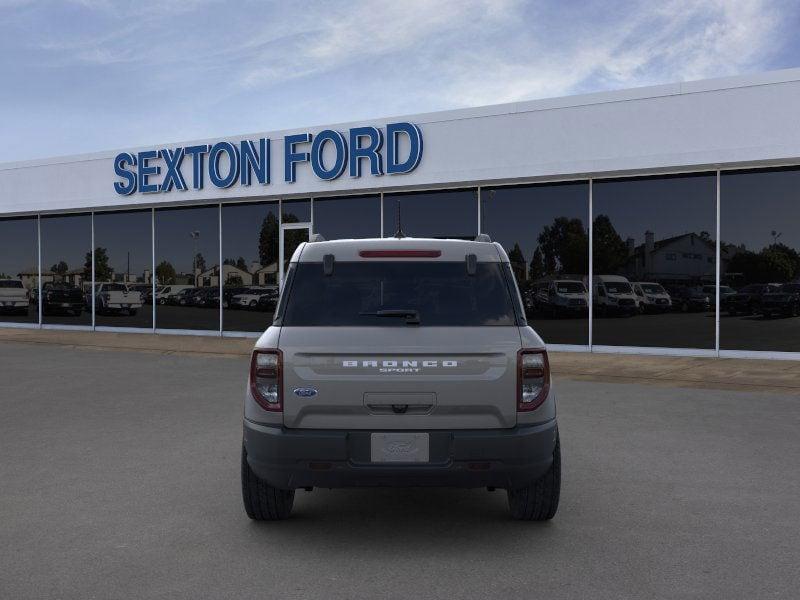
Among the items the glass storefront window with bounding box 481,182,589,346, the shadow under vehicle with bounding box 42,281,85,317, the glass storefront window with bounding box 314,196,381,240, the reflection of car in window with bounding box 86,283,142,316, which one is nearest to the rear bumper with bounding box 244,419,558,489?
the glass storefront window with bounding box 481,182,589,346

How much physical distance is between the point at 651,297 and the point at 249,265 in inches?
393

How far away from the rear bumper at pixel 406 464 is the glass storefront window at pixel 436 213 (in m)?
13.0

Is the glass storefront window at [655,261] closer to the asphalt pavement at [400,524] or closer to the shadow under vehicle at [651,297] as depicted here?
the shadow under vehicle at [651,297]

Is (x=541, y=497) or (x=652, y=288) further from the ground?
(x=652, y=288)

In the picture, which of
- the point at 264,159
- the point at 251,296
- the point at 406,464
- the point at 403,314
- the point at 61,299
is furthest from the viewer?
the point at 61,299

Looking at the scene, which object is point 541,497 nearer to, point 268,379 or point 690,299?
point 268,379

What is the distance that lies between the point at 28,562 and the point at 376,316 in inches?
90.4

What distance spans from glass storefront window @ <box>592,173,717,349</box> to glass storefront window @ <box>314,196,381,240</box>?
5203 mm

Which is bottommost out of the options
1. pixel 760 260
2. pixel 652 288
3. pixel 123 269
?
pixel 652 288

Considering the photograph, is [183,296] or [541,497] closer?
[541,497]

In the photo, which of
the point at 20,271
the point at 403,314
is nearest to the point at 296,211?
the point at 20,271

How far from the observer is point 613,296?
15805 mm

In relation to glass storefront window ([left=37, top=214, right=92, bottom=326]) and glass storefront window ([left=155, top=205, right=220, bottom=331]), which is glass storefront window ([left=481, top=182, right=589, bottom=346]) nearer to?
glass storefront window ([left=155, top=205, right=220, bottom=331])

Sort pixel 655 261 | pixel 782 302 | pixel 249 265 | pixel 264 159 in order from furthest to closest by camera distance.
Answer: pixel 249 265
pixel 264 159
pixel 655 261
pixel 782 302
